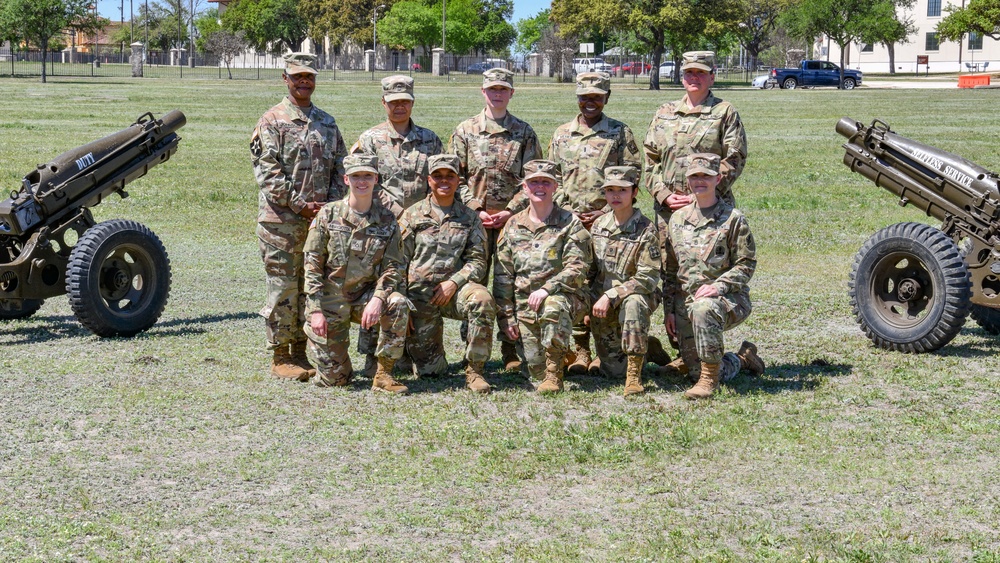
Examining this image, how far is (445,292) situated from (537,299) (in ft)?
1.96

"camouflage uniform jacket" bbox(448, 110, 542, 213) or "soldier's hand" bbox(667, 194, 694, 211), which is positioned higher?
"camouflage uniform jacket" bbox(448, 110, 542, 213)

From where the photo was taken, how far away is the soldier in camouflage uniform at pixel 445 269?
302 inches

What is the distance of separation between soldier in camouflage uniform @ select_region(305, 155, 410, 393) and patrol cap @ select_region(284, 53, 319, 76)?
889 mm

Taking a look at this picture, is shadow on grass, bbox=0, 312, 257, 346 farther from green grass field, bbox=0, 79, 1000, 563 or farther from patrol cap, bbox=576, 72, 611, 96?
patrol cap, bbox=576, 72, 611, 96

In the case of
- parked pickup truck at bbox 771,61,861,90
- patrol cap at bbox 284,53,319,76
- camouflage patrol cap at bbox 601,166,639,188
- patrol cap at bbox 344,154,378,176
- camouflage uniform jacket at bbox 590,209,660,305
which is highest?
parked pickup truck at bbox 771,61,861,90

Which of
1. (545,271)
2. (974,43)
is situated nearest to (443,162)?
(545,271)

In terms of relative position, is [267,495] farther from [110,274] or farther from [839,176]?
[839,176]

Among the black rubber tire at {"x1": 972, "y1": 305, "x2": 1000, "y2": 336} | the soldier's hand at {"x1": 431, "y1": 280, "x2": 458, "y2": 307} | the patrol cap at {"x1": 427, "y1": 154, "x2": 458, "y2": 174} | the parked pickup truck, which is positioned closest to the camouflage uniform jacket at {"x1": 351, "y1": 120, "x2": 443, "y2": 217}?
the patrol cap at {"x1": 427, "y1": 154, "x2": 458, "y2": 174}

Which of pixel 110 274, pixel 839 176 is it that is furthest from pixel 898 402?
pixel 839 176

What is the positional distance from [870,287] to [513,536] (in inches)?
184

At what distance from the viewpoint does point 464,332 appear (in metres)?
8.34

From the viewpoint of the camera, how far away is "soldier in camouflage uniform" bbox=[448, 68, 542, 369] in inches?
320

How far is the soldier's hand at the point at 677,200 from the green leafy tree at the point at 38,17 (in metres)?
51.5

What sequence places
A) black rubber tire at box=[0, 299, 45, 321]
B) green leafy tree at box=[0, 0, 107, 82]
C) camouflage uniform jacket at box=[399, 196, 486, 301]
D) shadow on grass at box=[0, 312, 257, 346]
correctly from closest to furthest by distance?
camouflage uniform jacket at box=[399, 196, 486, 301] → shadow on grass at box=[0, 312, 257, 346] → black rubber tire at box=[0, 299, 45, 321] → green leafy tree at box=[0, 0, 107, 82]
